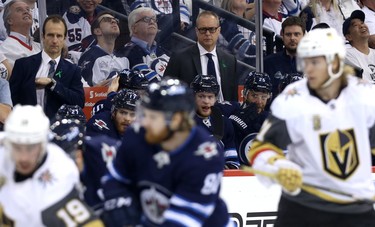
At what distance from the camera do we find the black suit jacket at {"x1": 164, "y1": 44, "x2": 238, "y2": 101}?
8078mm

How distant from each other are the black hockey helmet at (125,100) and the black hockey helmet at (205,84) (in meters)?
0.69

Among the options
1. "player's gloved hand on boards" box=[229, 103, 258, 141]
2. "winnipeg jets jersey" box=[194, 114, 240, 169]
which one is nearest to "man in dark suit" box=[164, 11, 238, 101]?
"player's gloved hand on boards" box=[229, 103, 258, 141]

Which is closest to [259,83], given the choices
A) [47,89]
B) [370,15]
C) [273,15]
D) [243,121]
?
[243,121]

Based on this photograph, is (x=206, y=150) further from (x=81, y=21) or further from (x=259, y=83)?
(x=81, y=21)

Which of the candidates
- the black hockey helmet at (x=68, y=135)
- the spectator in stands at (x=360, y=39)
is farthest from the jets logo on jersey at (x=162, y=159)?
the spectator in stands at (x=360, y=39)

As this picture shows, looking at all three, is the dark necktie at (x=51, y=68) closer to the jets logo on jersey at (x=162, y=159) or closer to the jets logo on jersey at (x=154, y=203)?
the jets logo on jersey at (x=154, y=203)

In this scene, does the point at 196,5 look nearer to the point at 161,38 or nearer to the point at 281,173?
the point at 161,38

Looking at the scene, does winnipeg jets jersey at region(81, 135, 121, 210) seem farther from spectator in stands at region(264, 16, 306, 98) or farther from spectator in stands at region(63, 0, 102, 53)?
spectator in stands at region(264, 16, 306, 98)

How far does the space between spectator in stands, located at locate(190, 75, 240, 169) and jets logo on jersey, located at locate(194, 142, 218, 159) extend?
2.98 meters

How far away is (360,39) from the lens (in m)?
9.01

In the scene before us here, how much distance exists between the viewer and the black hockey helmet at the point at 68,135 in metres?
5.38

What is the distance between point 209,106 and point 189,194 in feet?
10.4

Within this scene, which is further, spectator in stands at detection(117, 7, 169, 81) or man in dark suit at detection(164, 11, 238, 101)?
spectator in stands at detection(117, 7, 169, 81)

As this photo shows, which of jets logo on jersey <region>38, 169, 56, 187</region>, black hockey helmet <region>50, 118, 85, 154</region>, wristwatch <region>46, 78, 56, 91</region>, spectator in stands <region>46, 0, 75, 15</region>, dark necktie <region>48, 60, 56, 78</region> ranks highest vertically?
spectator in stands <region>46, 0, 75, 15</region>
